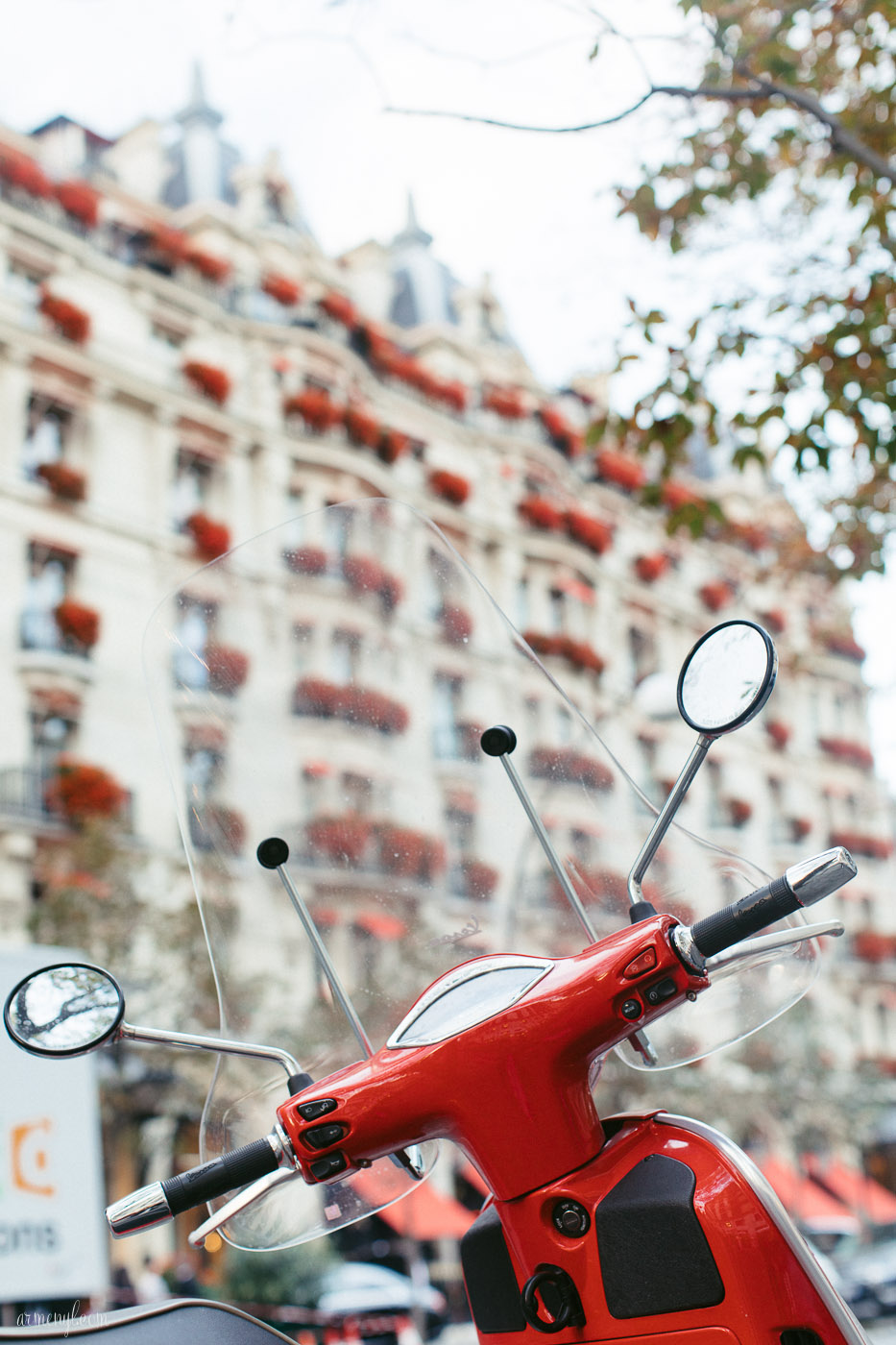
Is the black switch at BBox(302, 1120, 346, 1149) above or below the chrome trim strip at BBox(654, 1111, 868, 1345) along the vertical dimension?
above

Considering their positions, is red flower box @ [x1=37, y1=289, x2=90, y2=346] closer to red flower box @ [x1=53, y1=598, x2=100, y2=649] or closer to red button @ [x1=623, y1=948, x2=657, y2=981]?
red flower box @ [x1=53, y1=598, x2=100, y2=649]

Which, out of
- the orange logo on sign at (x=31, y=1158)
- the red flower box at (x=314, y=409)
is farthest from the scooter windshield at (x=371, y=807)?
the red flower box at (x=314, y=409)

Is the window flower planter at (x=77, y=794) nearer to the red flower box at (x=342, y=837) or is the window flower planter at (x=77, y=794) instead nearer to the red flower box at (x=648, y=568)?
the red flower box at (x=342, y=837)

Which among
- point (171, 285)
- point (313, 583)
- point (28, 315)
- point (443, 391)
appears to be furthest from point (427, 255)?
point (313, 583)

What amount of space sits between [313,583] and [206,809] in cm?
36

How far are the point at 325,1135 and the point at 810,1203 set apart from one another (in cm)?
2868

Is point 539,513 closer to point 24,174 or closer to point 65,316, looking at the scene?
point 65,316

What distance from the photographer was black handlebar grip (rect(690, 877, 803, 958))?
1.38 m

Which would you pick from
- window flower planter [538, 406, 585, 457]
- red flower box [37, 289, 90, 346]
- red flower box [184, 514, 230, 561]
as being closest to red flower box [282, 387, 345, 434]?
red flower box [184, 514, 230, 561]

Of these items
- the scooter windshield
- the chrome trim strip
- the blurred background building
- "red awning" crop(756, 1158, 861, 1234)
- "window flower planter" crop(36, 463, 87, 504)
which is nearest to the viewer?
the chrome trim strip

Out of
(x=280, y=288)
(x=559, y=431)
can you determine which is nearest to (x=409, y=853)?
(x=280, y=288)

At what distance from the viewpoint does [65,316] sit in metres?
19.2

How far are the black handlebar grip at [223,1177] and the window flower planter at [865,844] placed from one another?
111 ft

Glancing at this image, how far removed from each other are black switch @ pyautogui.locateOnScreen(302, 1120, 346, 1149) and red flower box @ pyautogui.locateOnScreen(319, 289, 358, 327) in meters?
23.6
